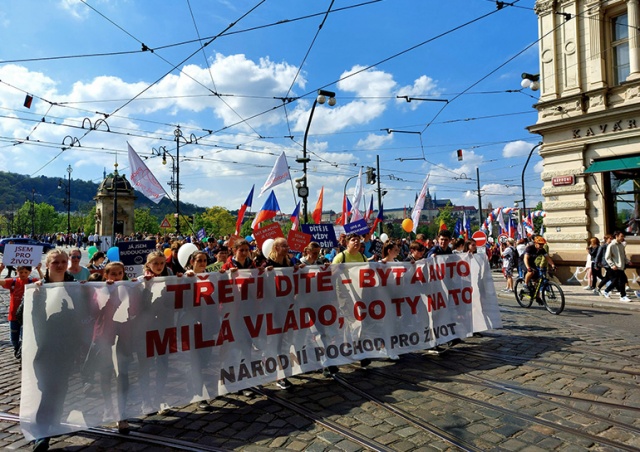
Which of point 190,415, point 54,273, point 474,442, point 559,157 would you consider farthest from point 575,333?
point 559,157

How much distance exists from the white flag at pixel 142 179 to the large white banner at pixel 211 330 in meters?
8.41

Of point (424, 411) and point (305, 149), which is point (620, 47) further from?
point (424, 411)

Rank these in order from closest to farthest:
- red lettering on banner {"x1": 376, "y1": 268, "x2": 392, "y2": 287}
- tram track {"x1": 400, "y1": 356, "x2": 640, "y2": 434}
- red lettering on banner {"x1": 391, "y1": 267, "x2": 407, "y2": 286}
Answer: tram track {"x1": 400, "y1": 356, "x2": 640, "y2": 434} < red lettering on banner {"x1": 376, "y1": 268, "x2": 392, "y2": 287} < red lettering on banner {"x1": 391, "y1": 267, "x2": 407, "y2": 286}

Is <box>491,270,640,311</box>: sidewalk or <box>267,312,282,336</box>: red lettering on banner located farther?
<box>491,270,640,311</box>: sidewalk

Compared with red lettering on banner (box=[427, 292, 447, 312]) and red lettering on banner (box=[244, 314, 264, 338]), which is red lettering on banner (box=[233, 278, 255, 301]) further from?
red lettering on banner (box=[427, 292, 447, 312])

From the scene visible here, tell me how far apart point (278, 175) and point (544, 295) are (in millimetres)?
8782

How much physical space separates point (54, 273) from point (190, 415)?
2089 mm

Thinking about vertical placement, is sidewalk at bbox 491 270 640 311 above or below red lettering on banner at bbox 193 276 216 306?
below

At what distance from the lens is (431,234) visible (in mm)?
102312

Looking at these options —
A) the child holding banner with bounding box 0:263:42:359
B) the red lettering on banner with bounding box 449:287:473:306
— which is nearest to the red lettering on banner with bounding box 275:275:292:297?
the red lettering on banner with bounding box 449:287:473:306

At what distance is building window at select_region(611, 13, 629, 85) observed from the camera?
49.4ft

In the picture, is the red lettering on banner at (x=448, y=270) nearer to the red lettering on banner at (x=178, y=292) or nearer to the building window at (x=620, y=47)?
the red lettering on banner at (x=178, y=292)

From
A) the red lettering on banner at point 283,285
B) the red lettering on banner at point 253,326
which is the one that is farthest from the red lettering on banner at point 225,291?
the red lettering on banner at point 283,285

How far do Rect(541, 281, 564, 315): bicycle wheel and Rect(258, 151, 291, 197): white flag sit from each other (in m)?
8.58
